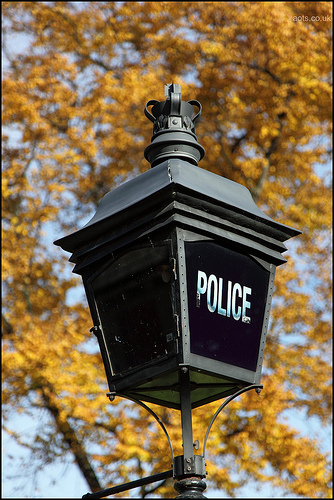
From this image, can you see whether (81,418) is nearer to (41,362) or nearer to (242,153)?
(41,362)

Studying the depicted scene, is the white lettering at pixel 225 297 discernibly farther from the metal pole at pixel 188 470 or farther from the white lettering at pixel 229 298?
the metal pole at pixel 188 470

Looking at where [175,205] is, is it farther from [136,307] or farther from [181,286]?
[136,307]

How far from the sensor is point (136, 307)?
269cm

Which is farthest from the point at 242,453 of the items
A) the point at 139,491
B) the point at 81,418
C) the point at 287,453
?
the point at 81,418

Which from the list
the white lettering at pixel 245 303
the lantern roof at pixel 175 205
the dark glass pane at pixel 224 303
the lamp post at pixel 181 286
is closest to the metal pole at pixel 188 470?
the lamp post at pixel 181 286

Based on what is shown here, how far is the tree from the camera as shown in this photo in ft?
32.3

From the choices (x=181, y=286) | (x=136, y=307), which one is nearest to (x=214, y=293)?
(x=181, y=286)

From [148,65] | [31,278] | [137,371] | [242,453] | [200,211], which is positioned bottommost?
[137,371]

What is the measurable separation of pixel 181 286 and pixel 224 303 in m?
0.24

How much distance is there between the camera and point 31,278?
12828 millimetres

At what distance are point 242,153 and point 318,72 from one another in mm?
2156

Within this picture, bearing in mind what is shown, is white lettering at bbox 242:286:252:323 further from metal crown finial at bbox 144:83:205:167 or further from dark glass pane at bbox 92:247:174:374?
metal crown finial at bbox 144:83:205:167

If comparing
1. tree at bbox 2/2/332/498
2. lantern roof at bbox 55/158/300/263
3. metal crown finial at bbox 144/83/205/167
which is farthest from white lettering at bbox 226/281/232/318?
Result: tree at bbox 2/2/332/498

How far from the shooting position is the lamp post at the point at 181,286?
99.7 inches
